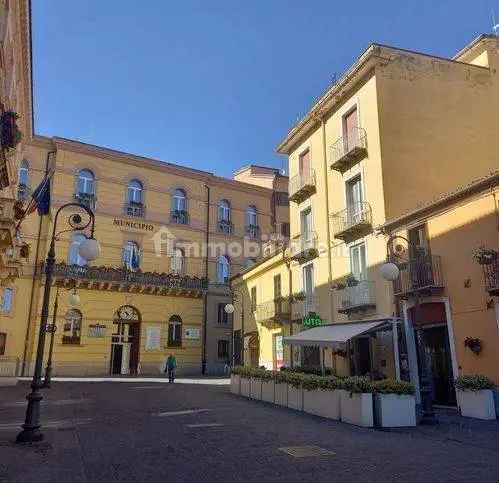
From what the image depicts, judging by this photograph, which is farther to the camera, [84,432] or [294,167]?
[294,167]

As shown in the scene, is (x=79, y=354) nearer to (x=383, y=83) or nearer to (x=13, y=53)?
(x=13, y=53)

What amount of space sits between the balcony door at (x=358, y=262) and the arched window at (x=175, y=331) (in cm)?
1957

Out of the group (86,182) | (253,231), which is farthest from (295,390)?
(253,231)

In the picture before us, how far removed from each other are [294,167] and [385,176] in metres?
8.47

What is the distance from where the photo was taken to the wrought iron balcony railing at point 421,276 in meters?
15.3

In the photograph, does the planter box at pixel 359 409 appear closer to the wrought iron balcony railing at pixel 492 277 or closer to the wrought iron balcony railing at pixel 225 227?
the wrought iron balcony railing at pixel 492 277

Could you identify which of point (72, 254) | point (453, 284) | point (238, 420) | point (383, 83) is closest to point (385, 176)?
point (383, 83)

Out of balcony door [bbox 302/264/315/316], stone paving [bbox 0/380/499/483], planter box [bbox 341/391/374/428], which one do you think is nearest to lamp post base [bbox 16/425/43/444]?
stone paving [bbox 0/380/499/483]

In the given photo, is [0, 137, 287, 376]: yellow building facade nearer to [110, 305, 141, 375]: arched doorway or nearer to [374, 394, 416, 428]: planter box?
[110, 305, 141, 375]: arched doorway

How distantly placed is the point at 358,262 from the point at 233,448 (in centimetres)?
1251

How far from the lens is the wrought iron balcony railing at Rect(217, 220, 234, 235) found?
39844 millimetres

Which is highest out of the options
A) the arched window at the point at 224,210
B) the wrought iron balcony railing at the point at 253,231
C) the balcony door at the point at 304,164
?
the arched window at the point at 224,210

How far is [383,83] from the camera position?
19.8 metres

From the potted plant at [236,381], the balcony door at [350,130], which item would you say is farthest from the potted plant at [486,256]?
the potted plant at [236,381]
